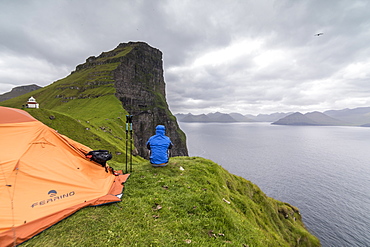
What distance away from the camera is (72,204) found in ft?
22.6

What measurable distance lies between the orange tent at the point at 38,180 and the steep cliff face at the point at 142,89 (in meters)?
86.5

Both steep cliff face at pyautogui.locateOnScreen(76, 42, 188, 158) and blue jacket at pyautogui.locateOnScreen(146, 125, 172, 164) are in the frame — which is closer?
blue jacket at pyautogui.locateOnScreen(146, 125, 172, 164)

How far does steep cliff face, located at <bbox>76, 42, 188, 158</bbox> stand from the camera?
109 m

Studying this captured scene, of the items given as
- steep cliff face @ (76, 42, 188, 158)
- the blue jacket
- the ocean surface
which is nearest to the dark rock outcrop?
steep cliff face @ (76, 42, 188, 158)

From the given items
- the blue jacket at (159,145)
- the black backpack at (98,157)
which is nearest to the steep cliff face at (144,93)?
the blue jacket at (159,145)

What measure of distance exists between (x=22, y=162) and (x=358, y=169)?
137 m

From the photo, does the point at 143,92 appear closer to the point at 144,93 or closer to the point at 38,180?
the point at 144,93

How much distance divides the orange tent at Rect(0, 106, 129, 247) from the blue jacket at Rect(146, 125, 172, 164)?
3481mm

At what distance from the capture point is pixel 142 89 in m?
131

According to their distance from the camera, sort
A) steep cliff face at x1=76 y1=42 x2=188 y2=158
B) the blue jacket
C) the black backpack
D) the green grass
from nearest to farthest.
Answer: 1. the green grass
2. the black backpack
3. the blue jacket
4. steep cliff face at x1=76 y1=42 x2=188 y2=158

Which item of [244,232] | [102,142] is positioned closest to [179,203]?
[244,232]

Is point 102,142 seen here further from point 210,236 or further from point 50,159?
point 210,236

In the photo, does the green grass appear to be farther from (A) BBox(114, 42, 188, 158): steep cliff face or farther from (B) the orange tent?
(A) BBox(114, 42, 188, 158): steep cliff face

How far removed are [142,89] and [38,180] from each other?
131 metres
